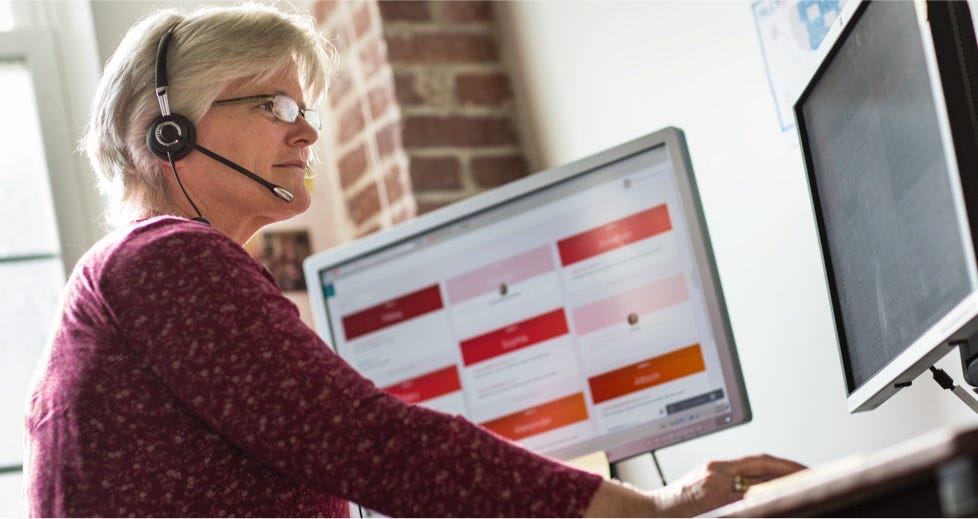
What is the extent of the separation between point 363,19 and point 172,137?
125 centimetres

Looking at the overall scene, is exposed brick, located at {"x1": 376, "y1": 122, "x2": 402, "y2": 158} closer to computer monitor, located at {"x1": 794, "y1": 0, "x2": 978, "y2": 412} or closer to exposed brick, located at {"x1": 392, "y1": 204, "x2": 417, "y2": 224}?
exposed brick, located at {"x1": 392, "y1": 204, "x2": 417, "y2": 224}

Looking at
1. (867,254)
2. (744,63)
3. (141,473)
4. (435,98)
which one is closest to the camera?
(141,473)

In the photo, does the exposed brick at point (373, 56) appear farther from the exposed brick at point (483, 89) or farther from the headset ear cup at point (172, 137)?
the headset ear cup at point (172, 137)

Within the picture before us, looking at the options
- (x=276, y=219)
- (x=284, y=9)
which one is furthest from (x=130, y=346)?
(x=284, y=9)

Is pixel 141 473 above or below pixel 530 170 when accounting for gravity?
below

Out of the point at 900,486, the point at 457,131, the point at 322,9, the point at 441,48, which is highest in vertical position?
the point at 322,9

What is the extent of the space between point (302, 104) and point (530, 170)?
1094 mm

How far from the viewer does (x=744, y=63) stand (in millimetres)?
2027

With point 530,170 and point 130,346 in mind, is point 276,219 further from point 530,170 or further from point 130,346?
point 530,170

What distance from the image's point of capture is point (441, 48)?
2672mm

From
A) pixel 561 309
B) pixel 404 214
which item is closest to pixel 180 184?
pixel 561 309

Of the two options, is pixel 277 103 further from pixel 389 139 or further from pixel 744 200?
pixel 389 139

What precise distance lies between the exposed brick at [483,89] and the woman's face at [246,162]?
1064mm

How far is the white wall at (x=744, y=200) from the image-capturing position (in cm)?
188
